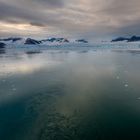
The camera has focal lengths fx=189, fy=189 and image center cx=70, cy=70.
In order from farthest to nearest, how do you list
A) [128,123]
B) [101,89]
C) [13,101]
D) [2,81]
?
[2,81] → [101,89] → [13,101] → [128,123]

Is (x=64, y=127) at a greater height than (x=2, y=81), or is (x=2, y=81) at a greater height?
(x=64, y=127)

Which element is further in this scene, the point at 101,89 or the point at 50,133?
the point at 101,89

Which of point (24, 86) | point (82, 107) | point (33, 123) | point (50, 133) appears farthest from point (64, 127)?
Result: point (24, 86)

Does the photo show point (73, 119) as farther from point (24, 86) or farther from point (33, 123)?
point (24, 86)

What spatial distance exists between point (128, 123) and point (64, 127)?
2.31 meters

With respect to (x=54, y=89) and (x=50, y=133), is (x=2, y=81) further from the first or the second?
(x=50, y=133)

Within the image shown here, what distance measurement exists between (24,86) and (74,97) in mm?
3917

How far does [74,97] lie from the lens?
974cm

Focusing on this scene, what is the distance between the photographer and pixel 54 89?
11273 millimetres

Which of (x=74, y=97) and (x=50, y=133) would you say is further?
(x=74, y=97)

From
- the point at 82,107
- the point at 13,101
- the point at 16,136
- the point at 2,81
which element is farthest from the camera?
the point at 2,81

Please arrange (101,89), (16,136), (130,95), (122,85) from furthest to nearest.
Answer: (122,85), (101,89), (130,95), (16,136)

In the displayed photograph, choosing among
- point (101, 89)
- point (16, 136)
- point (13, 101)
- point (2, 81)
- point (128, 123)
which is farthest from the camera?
point (2, 81)

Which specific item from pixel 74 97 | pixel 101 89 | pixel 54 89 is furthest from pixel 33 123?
pixel 101 89
